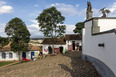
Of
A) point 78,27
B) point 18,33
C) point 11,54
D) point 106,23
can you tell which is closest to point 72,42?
point 78,27

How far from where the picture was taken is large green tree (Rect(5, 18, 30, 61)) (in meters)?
19.2

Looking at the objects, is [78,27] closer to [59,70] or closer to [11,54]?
[11,54]

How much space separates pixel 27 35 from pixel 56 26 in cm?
702

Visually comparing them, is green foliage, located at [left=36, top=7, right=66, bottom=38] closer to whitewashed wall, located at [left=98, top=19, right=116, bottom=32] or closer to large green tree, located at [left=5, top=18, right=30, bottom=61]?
large green tree, located at [left=5, top=18, right=30, bottom=61]

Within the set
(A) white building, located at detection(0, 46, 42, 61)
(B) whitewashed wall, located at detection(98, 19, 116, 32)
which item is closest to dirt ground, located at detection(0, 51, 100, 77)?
(B) whitewashed wall, located at detection(98, 19, 116, 32)

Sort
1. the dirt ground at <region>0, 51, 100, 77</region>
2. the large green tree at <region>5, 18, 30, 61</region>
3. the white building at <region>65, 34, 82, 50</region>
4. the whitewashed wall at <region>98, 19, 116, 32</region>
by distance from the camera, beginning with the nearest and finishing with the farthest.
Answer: the dirt ground at <region>0, 51, 100, 77</region> < the whitewashed wall at <region>98, 19, 116, 32</region> < the large green tree at <region>5, 18, 30, 61</region> < the white building at <region>65, 34, 82, 50</region>

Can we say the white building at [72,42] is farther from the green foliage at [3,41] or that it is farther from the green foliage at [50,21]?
the green foliage at [3,41]

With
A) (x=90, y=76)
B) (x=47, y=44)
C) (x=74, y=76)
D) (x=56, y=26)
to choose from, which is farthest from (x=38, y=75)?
(x=47, y=44)

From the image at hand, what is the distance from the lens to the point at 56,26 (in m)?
21.0

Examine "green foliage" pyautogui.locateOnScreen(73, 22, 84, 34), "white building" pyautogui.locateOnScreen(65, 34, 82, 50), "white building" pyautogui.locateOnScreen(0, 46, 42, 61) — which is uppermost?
"green foliage" pyautogui.locateOnScreen(73, 22, 84, 34)

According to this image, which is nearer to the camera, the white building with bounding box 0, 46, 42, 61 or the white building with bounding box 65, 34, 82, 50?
the white building with bounding box 0, 46, 42, 61

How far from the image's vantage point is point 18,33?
19719 mm

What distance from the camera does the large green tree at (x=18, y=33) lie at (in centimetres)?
1925

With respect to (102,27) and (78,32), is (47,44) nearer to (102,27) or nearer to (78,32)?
(78,32)
